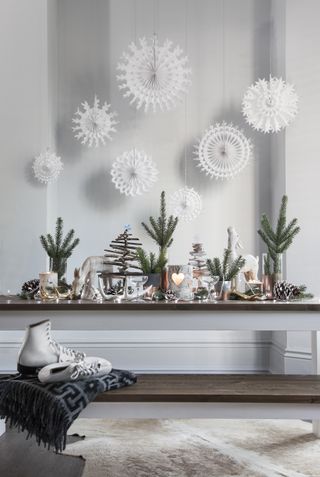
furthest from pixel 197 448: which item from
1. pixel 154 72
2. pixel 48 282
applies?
pixel 154 72

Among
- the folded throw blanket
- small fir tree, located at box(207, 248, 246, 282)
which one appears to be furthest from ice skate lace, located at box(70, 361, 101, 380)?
small fir tree, located at box(207, 248, 246, 282)

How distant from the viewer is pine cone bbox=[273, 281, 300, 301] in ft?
10.3

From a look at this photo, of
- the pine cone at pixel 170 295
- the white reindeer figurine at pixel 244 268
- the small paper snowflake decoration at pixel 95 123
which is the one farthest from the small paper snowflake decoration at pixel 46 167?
the pine cone at pixel 170 295

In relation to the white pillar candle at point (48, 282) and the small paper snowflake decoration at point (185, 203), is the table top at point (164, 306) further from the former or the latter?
the small paper snowflake decoration at point (185, 203)

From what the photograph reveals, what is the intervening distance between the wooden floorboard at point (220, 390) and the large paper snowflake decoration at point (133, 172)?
7.42ft

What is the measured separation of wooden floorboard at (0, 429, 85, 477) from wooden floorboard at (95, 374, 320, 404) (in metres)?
0.58

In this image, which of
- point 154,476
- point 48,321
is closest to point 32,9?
point 48,321

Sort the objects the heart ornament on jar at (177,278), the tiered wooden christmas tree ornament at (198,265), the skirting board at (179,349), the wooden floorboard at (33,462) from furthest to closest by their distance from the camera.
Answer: the skirting board at (179,349) < the tiered wooden christmas tree ornament at (198,265) < the heart ornament on jar at (177,278) < the wooden floorboard at (33,462)

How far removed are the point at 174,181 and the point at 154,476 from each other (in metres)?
2.67

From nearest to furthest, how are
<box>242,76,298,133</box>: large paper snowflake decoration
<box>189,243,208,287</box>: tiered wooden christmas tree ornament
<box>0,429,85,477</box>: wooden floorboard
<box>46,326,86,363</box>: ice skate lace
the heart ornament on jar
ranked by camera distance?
<box>46,326,86,363</box>: ice skate lace, <box>0,429,85,477</box>: wooden floorboard, the heart ornament on jar, <box>189,243,208,287</box>: tiered wooden christmas tree ornament, <box>242,76,298,133</box>: large paper snowflake decoration

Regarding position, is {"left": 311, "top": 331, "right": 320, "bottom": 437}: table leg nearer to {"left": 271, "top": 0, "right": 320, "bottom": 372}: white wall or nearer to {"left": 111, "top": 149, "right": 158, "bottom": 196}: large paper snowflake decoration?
{"left": 271, "top": 0, "right": 320, "bottom": 372}: white wall

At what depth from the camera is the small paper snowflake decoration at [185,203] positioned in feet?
15.4

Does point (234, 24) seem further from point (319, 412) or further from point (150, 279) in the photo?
point (319, 412)

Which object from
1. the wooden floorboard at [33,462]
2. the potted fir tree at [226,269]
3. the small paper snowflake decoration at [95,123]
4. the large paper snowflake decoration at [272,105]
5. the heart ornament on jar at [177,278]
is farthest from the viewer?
the small paper snowflake decoration at [95,123]
